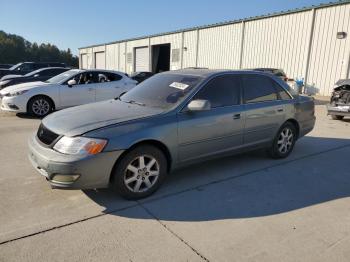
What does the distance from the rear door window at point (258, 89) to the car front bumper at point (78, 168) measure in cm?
241

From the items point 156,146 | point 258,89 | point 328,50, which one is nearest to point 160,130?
point 156,146

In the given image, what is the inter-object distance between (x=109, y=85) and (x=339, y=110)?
738 cm

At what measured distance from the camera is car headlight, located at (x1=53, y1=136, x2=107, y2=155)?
3384mm

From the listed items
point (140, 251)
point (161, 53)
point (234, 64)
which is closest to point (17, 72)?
point (234, 64)

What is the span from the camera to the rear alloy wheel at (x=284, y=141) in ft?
18.1

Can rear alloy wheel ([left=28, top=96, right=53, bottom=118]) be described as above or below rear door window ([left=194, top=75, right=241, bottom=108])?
below

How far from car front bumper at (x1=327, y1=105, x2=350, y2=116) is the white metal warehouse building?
8641 millimetres

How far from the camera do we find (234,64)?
24.2 meters

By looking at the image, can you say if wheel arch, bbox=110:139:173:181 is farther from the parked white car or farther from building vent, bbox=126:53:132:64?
building vent, bbox=126:53:132:64

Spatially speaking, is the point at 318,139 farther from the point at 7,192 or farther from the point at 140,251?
the point at 7,192

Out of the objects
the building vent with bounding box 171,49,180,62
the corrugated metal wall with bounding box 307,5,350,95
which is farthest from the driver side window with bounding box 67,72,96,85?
the building vent with bounding box 171,49,180,62

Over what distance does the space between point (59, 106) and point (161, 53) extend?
25306 millimetres

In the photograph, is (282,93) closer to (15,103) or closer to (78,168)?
(78,168)

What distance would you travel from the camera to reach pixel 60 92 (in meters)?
9.74
